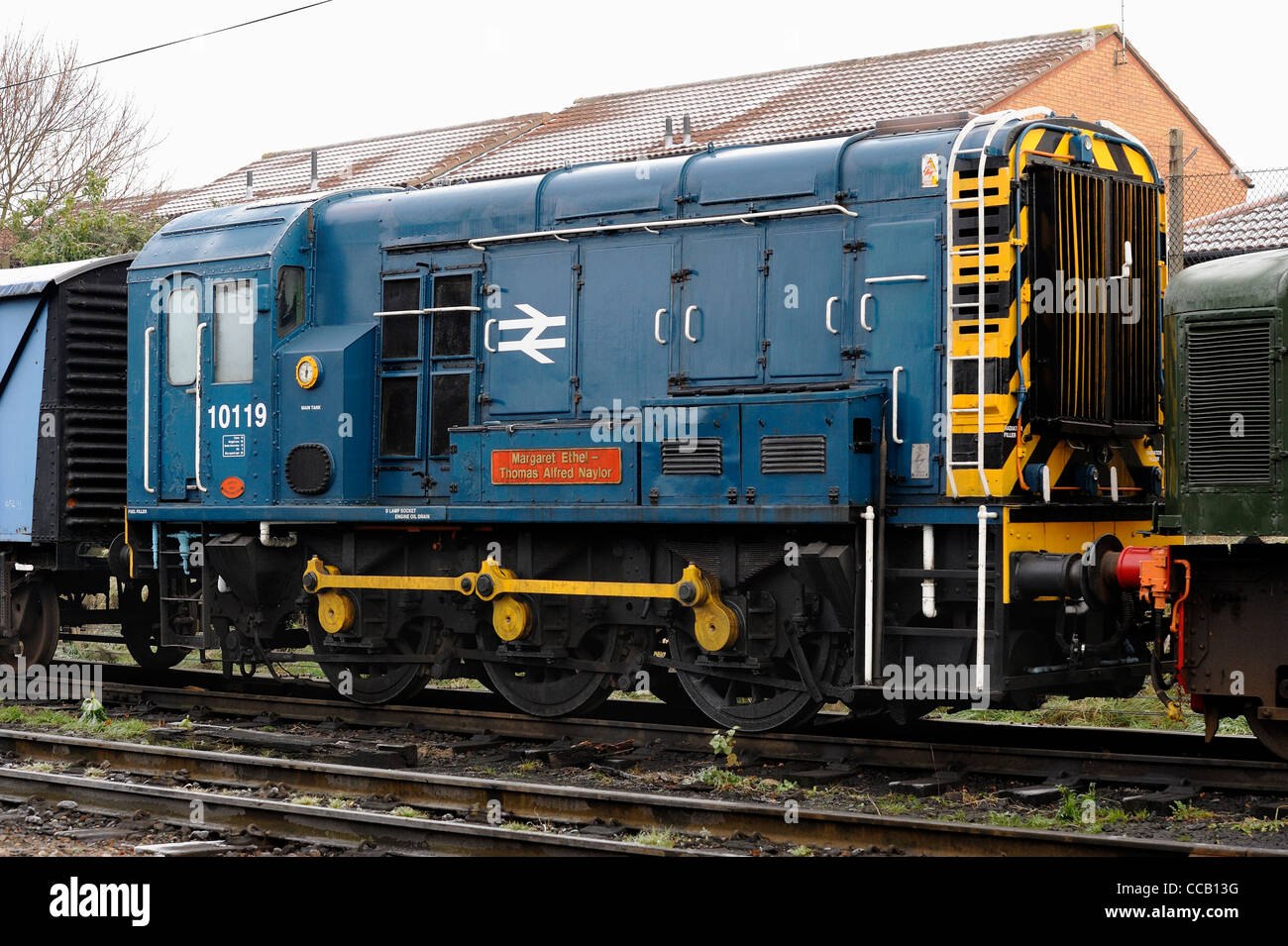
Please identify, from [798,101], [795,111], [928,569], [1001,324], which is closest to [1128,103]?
[798,101]

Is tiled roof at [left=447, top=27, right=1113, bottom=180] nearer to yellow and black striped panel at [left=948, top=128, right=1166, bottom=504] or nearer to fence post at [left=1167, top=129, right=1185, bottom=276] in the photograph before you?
fence post at [left=1167, top=129, right=1185, bottom=276]

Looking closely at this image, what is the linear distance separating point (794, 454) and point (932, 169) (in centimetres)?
196

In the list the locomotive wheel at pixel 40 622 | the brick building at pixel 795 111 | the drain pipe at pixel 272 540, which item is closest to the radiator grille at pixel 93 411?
the locomotive wheel at pixel 40 622

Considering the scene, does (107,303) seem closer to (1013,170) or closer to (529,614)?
(529,614)

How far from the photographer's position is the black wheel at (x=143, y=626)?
13802 mm

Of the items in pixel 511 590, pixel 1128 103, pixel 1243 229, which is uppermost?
pixel 1128 103

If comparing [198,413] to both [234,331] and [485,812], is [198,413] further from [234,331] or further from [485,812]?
[485,812]

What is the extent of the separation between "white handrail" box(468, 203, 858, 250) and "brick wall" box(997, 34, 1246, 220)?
15439 mm

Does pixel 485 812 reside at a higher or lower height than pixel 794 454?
lower

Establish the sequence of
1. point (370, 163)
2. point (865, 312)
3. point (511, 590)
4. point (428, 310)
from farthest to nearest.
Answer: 1. point (370, 163)
2. point (428, 310)
3. point (511, 590)
4. point (865, 312)

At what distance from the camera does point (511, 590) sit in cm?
1052

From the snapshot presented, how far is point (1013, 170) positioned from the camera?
348 inches

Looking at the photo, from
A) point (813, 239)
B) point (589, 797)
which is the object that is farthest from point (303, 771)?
point (813, 239)

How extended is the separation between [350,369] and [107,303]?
3.43m
